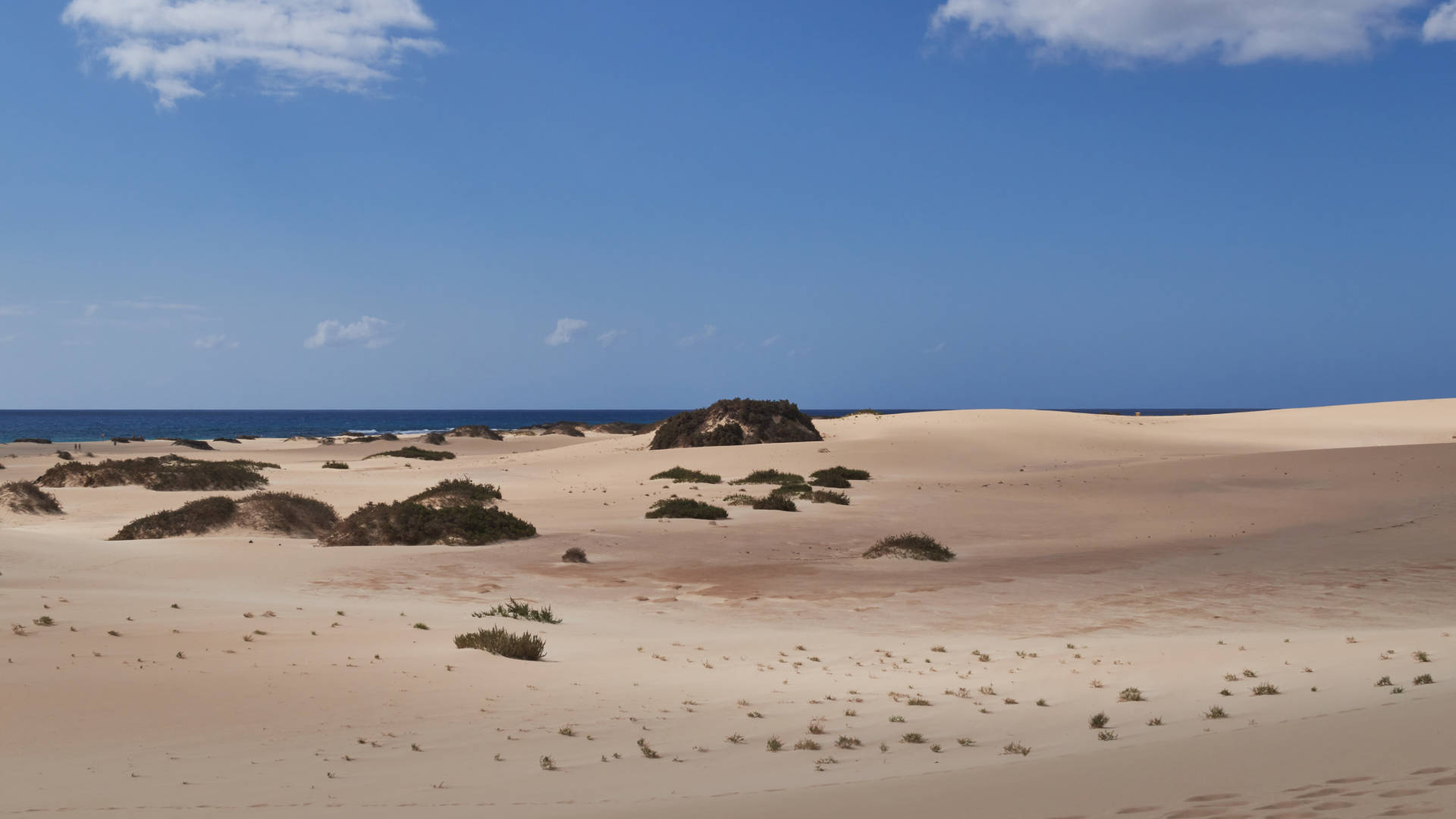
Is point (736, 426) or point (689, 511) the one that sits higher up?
point (736, 426)

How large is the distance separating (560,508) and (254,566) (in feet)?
31.6

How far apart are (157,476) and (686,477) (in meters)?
14.8

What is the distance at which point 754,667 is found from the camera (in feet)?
34.6

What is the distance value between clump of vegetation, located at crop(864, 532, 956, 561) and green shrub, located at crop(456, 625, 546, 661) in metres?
9.55

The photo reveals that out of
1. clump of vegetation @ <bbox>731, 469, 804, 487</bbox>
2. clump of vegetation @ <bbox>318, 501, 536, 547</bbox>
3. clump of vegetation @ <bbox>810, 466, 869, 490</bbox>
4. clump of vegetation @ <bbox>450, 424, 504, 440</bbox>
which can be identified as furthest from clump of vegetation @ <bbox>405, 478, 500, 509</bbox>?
clump of vegetation @ <bbox>450, 424, 504, 440</bbox>

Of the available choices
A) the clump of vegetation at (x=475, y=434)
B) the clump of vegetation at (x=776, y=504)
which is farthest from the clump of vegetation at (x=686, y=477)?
the clump of vegetation at (x=475, y=434)

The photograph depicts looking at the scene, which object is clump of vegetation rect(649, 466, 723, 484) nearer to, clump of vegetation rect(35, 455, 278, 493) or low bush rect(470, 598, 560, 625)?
clump of vegetation rect(35, 455, 278, 493)

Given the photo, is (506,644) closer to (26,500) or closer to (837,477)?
(26,500)

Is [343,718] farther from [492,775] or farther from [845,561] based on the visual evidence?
[845,561]

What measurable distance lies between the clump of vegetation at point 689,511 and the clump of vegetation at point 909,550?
4915 mm

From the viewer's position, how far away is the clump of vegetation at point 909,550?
19031mm

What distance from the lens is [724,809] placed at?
5754 millimetres

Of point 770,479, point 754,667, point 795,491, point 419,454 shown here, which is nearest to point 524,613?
point 754,667

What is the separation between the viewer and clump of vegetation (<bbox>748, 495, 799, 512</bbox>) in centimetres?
2480
